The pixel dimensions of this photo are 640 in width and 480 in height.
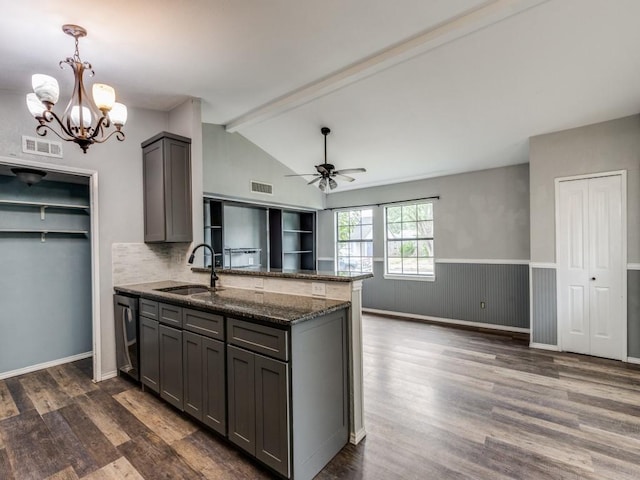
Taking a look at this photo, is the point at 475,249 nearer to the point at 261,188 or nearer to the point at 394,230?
the point at 394,230

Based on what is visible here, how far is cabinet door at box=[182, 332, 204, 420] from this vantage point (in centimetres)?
225

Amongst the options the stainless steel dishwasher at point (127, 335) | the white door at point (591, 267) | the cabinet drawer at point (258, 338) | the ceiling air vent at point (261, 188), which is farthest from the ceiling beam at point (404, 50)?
the stainless steel dishwasher at point (127, 335)

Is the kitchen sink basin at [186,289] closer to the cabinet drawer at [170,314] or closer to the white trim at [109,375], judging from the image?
the cabinet drawer at [170,314]

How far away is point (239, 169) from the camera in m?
5.13

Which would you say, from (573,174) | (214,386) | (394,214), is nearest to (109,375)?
(214,386)

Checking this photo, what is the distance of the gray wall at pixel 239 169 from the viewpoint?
15.5 ft

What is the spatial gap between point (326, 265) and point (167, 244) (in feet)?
12.6

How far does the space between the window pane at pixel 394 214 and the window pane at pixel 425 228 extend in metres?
0.44

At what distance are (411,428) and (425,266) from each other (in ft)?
12.2

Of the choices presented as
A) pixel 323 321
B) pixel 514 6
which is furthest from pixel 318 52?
pixel 323 321

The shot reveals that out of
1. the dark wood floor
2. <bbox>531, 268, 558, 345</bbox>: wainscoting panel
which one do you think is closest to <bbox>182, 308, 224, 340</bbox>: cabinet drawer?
the dark wood floor

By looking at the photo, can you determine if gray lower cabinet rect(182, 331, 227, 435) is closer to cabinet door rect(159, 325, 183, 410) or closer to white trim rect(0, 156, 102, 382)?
cabinet door rect(159, 325, 183, 410)

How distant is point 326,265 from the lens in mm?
7059

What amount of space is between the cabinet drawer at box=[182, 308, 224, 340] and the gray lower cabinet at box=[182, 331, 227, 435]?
0.04 m
